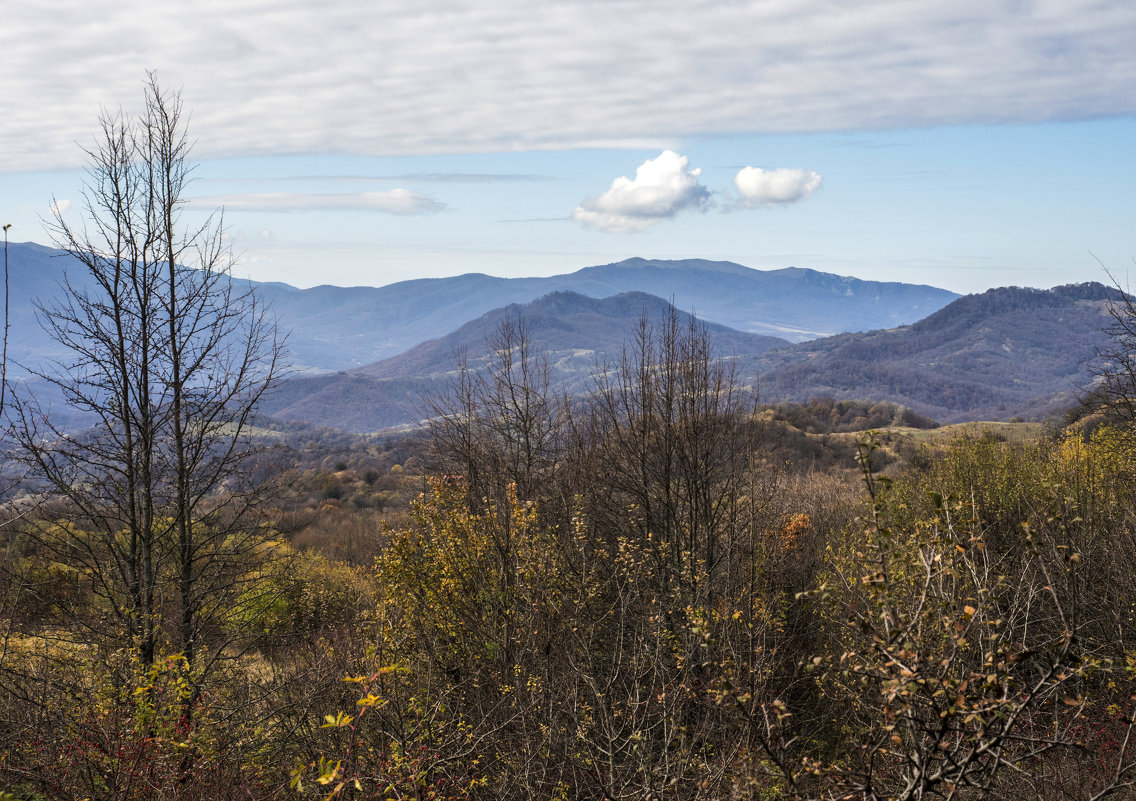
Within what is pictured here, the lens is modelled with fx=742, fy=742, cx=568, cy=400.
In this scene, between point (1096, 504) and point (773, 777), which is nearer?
point (773, 777)

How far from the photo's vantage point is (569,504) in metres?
21.2

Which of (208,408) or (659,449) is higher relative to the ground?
(208,408)

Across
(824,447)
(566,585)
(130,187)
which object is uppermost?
(130,187)

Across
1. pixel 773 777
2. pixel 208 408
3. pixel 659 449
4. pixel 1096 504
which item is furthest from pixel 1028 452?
pixel 208 408

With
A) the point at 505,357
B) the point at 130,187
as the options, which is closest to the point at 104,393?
the point at 130,187

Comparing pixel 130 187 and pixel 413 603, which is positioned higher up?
pixel 130 187

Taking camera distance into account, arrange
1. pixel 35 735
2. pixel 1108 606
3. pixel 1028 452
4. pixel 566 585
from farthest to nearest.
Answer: pixel 1028 452 < pixel 1108 606 < pixel 566 585 < pixel 35 735

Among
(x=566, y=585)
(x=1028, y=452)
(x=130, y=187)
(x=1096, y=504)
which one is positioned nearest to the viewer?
(x=130, y=187)

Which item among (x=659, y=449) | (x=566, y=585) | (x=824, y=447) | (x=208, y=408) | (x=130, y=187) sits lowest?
(x=824, y=447)

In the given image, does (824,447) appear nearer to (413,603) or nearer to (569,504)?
(569,504)

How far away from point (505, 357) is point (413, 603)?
18783 mm

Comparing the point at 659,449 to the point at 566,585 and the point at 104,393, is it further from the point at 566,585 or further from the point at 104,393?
the point at 104,393

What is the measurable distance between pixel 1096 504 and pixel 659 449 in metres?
12.7

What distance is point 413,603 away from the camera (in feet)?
41.4
